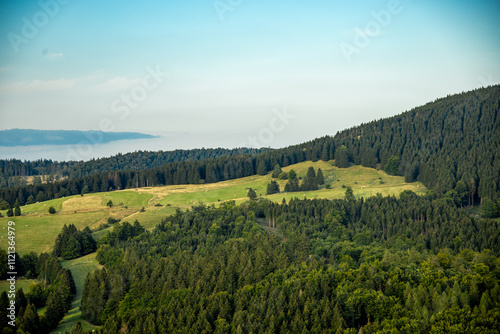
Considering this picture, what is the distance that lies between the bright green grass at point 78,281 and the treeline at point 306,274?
387cm

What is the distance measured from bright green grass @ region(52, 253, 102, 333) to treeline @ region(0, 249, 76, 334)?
4.98 ft

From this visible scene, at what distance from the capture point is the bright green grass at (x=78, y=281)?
86.9 metres

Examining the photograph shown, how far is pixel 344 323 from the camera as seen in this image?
69.9 metres

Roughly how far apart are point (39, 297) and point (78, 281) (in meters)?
19.1

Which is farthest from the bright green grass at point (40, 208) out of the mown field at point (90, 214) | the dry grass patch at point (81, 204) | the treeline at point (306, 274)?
the treeline at point (306, 274)

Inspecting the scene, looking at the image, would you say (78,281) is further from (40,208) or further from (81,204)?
(40,208)

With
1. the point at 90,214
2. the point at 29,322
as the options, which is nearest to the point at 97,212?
the point at 90,214

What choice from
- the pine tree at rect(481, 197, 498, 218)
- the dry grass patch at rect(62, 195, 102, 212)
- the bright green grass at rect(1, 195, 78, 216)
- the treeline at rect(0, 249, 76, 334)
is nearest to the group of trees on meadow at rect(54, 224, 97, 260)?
the treeline at rect(0, 249, 76, 334)

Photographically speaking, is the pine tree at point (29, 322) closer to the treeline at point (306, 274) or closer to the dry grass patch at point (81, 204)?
the treeline at point (306, 274)

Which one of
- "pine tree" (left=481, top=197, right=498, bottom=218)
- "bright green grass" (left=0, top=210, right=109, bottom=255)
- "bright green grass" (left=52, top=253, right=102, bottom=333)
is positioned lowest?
"bright green grass" (left=52, top=253, right=102, bottom=333)

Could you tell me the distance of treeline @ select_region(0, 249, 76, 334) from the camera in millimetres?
78562

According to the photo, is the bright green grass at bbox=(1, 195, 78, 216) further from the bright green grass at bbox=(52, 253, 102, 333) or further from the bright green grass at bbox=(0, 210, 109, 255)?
the bright green grass at bbox=(52, 253, 102, 333)

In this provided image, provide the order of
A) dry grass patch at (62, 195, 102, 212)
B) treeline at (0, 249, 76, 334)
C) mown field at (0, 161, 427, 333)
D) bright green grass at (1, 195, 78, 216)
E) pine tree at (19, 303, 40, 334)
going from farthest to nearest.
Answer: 1. dry grass patch at (62, 195, 102, 212)
2. bright green grass at (1, 195, 78, 216)
3. mown field at (0, 161, 427, 333)
4. treeline at (0, 249, 76, 334)
5. pine tree at (19, 303, 40, 334)

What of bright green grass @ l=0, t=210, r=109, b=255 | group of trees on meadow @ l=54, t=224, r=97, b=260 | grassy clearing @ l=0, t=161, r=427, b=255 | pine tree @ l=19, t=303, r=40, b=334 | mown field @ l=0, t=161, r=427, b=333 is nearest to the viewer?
pine tree @ l=19, t=303, r=40, b=334
